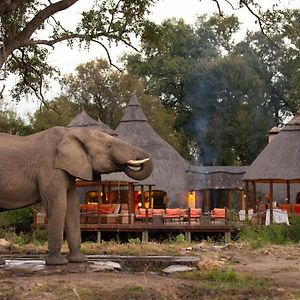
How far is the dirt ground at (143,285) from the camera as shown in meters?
7.99

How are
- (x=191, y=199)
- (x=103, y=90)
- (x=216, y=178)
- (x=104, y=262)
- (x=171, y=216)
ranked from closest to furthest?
1. (x=104, y=262)
2. (x=171, y=216)
3. (x=216, y=178)
4. (x=191, y=199)
5. (x=103, y=90)

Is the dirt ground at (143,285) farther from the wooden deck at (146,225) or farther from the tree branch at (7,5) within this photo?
the wooden deck at (146,225)

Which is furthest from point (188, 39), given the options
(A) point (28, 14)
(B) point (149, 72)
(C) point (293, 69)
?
(A) point (28, 14)

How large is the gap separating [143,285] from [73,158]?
104 inches

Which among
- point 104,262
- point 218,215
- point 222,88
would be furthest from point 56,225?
point 222,88

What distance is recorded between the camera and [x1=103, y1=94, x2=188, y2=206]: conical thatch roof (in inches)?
1452

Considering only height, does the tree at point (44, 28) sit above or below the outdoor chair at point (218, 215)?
above

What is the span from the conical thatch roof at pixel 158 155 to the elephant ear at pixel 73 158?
25.6m

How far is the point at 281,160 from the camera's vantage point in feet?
92.1

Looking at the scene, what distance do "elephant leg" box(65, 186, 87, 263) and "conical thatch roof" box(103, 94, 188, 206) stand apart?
25.5m

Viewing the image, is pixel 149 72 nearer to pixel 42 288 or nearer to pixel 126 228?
pixel 126 228

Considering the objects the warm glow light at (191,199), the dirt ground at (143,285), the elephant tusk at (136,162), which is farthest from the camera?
the warm glow light at (191,199)

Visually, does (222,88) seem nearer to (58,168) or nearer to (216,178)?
(216,178)

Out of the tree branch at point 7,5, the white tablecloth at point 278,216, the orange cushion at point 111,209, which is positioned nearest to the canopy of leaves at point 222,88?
the orange cushion at point 111,209
